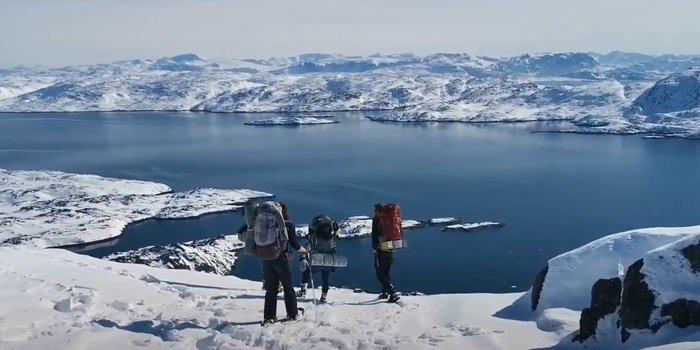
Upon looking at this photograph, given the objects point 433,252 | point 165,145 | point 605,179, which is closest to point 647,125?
point 605,179

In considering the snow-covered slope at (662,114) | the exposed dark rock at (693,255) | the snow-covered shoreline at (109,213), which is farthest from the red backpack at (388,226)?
the snow-covered slope at (662,114)

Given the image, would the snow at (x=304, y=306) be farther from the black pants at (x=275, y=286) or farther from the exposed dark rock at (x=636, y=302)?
the black pants at (x=275, y=286)

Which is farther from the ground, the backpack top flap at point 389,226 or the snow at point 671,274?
the snow at point 671,274

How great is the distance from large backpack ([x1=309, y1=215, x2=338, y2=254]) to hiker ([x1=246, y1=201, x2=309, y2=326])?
1741mm

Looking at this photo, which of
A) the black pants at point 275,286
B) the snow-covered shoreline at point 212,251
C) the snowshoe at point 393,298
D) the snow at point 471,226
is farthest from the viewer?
the snow at point 471,226

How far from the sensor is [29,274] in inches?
436

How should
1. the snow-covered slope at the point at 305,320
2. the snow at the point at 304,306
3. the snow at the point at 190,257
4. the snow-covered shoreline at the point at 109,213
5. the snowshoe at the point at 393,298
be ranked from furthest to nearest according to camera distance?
1. the snow-covered shoreline at the point at 109,213
2. the snow at the point at 190,257
3. the snowshoe at the point at 393,298
4. the snow at the point at 304,306
5. the snow-covered slope at the point at 305,320

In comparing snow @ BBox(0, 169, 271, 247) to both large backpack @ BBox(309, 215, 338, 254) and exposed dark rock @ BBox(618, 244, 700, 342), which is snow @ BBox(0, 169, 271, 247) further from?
exposed dark rock @ BBox(618, 244, 700, 342)

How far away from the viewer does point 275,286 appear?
8.07m

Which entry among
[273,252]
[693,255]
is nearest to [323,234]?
[273,252]

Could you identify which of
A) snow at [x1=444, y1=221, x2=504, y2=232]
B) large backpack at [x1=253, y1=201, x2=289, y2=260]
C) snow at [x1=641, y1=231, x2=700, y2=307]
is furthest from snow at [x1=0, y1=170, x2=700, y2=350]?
snow at [x1=444, y1=221, x2=504, y2=232]

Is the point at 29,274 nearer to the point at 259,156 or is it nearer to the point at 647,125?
the point at 259,156

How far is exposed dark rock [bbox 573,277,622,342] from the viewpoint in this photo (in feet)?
21.6

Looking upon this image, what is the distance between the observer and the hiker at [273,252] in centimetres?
793
